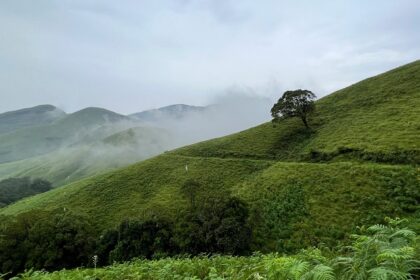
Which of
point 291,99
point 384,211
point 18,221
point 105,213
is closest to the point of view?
point 384,211

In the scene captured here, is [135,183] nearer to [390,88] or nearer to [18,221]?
[18,221]

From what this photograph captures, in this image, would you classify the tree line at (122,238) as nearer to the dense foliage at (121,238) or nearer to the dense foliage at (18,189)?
the dense foliage at (121,238)

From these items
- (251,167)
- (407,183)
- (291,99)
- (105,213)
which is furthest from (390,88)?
(105,213)

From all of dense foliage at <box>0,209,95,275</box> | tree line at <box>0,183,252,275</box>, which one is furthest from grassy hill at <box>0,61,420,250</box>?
dense foliage at <box>0,209,95,275</box>

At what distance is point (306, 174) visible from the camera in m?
57.6

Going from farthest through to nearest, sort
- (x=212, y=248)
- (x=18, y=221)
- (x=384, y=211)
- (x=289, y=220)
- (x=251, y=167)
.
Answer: (x=251, y=167) → (x=18, y=221) → (x=289, y=220) → (x=212, y=248) → (x=384, y=211)

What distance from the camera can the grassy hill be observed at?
4459 cm

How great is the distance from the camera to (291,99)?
86.1 metres

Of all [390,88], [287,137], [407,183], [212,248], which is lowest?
[212,248]

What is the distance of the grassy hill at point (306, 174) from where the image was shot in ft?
146

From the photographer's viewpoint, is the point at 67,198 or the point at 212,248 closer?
the point at 212,248

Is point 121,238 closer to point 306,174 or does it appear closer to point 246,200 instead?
point 246,200

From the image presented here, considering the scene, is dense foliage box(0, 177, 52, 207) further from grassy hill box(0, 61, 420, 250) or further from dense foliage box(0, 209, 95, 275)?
dense foliage box(0, 209, 95, 275)

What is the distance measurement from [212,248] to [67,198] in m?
46.4
